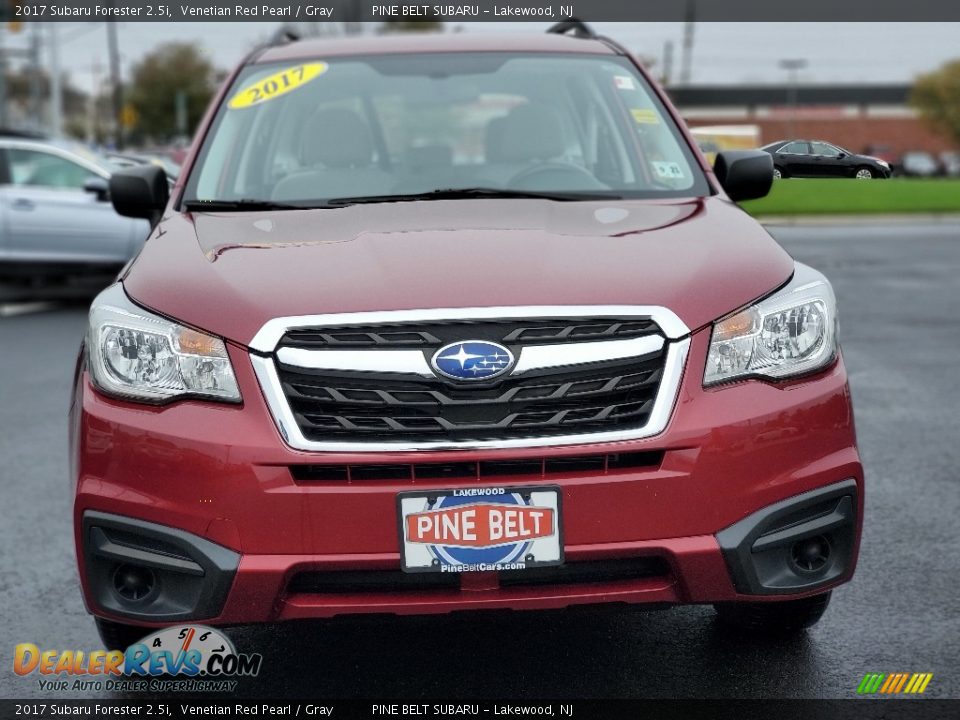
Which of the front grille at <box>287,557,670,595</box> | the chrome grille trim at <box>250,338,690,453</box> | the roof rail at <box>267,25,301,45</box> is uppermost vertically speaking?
the roof rail at <box>267,25,301,45</box>

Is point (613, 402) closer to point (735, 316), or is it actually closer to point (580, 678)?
point (735, 316)

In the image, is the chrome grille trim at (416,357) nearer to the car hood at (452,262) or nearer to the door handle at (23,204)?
the car hood at (452,262)

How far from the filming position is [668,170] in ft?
14.1

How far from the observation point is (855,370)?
8484 mm

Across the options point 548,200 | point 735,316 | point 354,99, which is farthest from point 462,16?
point 735,316

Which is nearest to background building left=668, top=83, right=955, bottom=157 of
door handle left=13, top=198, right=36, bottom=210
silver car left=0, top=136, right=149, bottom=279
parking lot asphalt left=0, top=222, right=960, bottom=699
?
parking lot asphalt left=0, top=222, right=960, bottom=699

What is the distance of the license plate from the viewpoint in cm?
291

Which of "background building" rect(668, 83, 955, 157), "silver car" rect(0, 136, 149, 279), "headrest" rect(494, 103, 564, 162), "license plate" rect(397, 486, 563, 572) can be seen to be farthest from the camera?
"silver car" rect(0, 136, 149, 279)

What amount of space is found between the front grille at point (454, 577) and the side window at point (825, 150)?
1.56m

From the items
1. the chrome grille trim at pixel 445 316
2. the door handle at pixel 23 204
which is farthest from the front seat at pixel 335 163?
the door handle at pixel 23 204

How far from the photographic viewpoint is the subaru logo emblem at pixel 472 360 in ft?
9.73

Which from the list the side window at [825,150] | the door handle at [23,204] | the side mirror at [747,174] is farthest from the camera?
the door handle at [23,204]

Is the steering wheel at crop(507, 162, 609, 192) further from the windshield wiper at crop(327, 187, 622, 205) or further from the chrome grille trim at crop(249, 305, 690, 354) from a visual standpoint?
the chrome grille trim at crop(249, 305, 690, 354)

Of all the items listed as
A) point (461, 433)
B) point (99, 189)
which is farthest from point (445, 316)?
point (99, 189)
